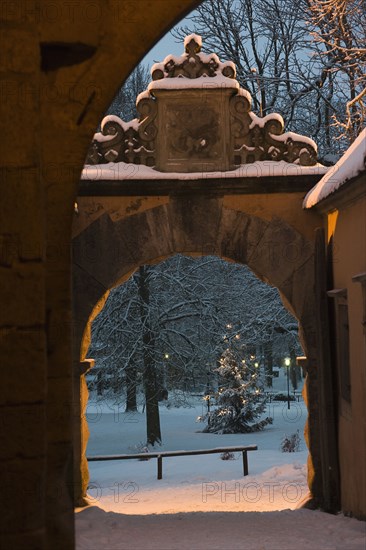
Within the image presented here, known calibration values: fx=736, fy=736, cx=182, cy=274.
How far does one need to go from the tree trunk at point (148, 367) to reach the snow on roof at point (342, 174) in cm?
839

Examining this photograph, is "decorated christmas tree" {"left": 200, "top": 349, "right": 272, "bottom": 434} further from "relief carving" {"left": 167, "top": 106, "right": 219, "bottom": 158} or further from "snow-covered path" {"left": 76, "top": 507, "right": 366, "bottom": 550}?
"relief carving" {"left": 167, "top": 106, "right": 219, "bottom": 158}

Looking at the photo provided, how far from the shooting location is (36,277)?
2945mm

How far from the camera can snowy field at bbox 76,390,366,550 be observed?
21.0ft

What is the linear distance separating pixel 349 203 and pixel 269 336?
10.3 m

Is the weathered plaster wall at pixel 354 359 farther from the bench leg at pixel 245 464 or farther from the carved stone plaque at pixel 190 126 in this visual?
the bench leg at pixel 245 464

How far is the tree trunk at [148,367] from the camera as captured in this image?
623 inches

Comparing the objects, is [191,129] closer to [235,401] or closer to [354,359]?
[354,359]

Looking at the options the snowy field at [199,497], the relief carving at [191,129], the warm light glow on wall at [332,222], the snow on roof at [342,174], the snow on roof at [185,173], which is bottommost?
the snowy field at [199,497]

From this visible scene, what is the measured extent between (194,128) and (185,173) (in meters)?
0.51

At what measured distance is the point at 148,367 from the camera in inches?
629

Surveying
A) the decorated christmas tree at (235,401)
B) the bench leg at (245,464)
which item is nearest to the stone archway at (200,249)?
the bench leg at (245,464)

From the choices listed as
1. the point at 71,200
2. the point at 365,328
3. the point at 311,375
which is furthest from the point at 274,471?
the point at 71,200

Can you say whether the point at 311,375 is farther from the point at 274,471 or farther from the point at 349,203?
the point at 274,471

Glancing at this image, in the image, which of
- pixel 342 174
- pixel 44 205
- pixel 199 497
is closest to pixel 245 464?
pixel 199 497
